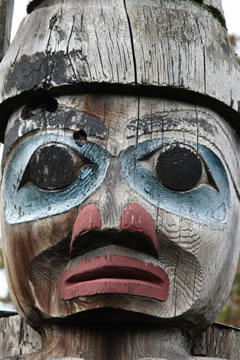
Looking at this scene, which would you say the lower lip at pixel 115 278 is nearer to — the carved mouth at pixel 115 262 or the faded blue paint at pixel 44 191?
the carved mouth at pixel 115 262

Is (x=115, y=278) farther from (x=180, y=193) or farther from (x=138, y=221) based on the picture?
(x=180, y=193)

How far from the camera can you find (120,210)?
9.76ft

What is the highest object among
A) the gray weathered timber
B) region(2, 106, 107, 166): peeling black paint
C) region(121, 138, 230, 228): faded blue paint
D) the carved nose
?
the gray weathered timber

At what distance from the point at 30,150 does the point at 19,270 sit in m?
0.49

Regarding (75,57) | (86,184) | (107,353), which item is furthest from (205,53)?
(107,353)

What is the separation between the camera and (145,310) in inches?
117

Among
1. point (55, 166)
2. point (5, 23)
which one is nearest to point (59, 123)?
point (55, 166)

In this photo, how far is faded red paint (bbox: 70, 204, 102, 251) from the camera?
2.93m

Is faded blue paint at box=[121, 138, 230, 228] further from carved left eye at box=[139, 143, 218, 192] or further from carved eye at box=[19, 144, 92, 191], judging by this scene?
carved eye at box=[19, 144, 92, 191]

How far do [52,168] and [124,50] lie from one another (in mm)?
577

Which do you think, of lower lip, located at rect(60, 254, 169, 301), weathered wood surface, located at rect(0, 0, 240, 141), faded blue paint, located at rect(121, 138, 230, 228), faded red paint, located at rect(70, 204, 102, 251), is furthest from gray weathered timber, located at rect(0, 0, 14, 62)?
lower lip, located at rect(60, 254, 169, 301)

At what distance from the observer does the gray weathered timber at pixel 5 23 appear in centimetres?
392

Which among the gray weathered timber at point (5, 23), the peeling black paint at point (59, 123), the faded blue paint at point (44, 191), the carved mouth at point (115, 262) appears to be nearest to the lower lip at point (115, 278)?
the carved mouth at point (115, 262)

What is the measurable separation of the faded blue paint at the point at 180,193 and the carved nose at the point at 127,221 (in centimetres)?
10
